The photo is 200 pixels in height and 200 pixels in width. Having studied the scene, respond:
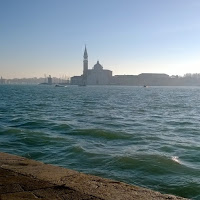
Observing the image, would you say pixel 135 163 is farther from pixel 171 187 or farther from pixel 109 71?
pixel 109 71

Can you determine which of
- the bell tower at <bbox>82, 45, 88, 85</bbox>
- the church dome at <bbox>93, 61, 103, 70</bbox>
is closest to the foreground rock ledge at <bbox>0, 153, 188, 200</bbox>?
the church dome at <bbox>93, 61, 103, 70</bbox>

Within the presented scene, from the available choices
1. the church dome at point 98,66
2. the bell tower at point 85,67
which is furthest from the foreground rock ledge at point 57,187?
the bell tower at point 85,67

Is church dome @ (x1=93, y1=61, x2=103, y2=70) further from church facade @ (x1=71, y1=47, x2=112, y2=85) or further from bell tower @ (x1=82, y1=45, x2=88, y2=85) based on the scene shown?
bell tower @ (x1=82, y1=45, x2=88, y2=85)

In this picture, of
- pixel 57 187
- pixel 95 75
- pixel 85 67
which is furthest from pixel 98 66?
pixel 57 187

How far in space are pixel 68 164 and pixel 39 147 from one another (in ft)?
6.11

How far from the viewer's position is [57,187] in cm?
347

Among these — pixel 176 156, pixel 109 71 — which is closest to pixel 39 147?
pixel 176 156

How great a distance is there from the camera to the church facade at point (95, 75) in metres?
168

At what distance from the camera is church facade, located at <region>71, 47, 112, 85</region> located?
168 m

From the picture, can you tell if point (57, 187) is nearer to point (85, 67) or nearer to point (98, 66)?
point (98, 66)

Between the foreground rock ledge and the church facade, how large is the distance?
163223mm

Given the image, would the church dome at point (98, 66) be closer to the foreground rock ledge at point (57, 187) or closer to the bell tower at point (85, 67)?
the bell tower at point (85, 67)

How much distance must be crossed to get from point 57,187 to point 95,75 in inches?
6551

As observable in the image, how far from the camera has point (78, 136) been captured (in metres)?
9.97
